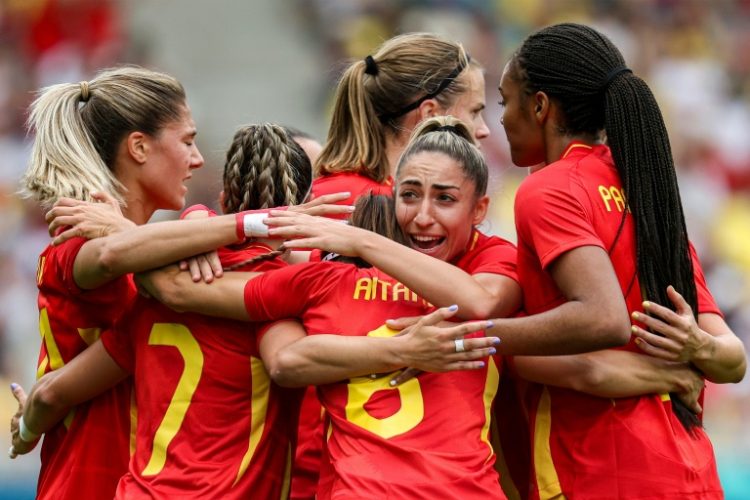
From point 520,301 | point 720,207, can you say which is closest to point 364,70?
point 520,301

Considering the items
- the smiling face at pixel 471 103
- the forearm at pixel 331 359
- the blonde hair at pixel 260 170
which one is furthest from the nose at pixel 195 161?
the forearm at pixel 331 359

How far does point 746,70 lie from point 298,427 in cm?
803

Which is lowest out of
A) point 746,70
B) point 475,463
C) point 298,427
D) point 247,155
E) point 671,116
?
point 475,463

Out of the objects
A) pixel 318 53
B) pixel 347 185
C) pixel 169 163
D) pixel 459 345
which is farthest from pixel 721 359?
pixel 318 53

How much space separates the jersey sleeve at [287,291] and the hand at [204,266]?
0.48 feet

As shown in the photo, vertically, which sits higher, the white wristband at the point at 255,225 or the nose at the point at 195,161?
the nose at the point at 195,161

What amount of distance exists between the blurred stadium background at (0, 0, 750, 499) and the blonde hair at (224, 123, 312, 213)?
6.14 metres

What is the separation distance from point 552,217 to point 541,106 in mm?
534

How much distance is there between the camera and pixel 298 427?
4.43 metres

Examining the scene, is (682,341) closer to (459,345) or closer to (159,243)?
(459,345)

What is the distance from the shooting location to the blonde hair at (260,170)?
4.19 metres

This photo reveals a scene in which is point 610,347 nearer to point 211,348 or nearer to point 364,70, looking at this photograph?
point 211,348

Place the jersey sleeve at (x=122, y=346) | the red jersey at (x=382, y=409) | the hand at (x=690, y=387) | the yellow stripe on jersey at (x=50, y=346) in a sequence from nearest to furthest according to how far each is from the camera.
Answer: the red jersey at (x=382, y=409), the hand at (x=690, y=387), the jersey sleeve at (x=122, y=346), the yellow stripe on jersey at (x=50, y=346)

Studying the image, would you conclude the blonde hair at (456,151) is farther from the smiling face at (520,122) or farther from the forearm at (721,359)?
the forearm at (721,359)
